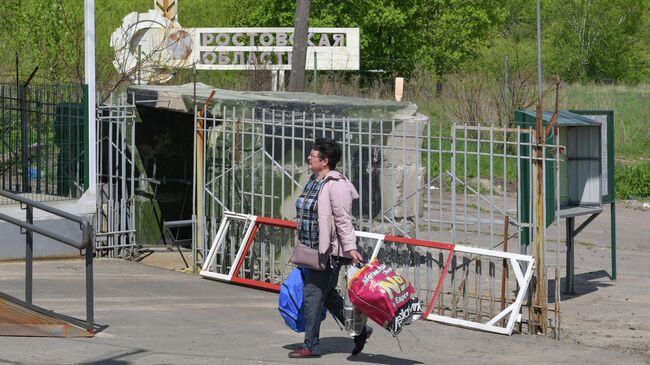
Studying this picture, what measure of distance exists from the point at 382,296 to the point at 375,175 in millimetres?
3745

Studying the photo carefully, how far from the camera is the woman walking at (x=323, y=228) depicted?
8.26 meters

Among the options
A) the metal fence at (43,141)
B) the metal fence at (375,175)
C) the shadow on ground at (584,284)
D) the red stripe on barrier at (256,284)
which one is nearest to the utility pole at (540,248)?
the metal fence at (375,175)

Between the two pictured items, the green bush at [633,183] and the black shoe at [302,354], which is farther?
the green bush at [633,183]

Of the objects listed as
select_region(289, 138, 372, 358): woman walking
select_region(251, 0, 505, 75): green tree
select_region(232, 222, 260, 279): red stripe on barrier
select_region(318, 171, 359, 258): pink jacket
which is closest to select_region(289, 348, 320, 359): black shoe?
select_region(289, 138, 372, 358): woman walking

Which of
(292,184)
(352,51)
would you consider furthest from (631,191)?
(292,184)

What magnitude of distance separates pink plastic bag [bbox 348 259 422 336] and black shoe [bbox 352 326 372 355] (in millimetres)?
360

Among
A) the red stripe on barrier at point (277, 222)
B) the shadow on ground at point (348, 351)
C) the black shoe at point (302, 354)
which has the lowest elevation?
the shadow on ground at point (348, 351)

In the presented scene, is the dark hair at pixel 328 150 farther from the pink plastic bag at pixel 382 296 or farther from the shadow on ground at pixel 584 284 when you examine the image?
the shadow on ground at pixel 584 284

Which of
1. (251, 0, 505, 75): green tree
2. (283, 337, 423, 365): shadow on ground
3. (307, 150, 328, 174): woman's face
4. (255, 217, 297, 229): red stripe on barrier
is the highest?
(251, 0, 505, 75): green tree

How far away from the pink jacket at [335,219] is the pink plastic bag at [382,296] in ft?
0.80

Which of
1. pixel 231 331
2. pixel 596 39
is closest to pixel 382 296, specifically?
pixel 231 331

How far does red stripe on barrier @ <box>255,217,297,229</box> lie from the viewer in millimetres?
11938

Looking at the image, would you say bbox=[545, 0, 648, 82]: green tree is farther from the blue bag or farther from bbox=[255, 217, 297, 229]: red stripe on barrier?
the blue bag

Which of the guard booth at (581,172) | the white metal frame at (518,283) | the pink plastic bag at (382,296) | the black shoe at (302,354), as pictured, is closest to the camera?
the pink plastic bag at (382,296)
